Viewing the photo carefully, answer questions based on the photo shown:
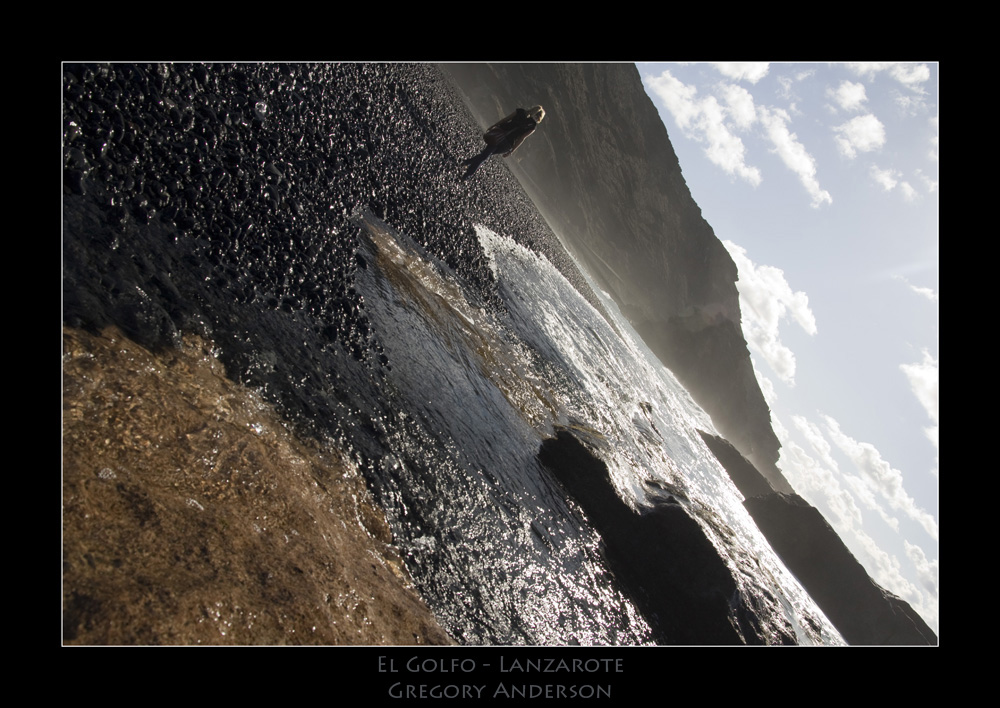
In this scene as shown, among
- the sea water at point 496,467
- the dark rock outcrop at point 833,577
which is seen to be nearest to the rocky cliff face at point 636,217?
the dark rock outcrop at point 833,577

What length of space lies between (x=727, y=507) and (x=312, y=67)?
17082mm

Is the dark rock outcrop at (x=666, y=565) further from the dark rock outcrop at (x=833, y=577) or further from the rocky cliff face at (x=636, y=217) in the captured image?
the rocky cliff face at (x=636, y=217)

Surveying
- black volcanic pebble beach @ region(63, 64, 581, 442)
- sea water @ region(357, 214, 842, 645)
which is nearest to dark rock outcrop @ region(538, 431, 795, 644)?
sea water @ region(357, 214, 842, 645)

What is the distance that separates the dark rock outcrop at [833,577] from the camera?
25078mm

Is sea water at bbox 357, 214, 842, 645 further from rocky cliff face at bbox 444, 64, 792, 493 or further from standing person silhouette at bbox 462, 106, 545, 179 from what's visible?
rocky cliff face at bbox 444, 64, 792, 493

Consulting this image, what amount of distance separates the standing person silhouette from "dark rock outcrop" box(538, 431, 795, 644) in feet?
36.5

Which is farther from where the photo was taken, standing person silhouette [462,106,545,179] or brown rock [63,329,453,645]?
standing person silhouette [462,106,545,179]

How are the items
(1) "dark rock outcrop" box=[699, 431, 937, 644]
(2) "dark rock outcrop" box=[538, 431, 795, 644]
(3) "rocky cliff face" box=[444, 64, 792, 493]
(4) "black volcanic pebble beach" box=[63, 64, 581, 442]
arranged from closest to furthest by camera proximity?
(4) "black volcanic pebble beach" box=[63, 64, 581, 442]
(2) "dark rock outcrop" box=[538, 431, 795, 644]
(1) "dark rock outcrop" box=[699, 431, 937, 644]
(3) "rocky cliff face" box=[444, 64, 792, 493]

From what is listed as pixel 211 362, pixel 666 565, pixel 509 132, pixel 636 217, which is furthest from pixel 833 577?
pixel 636 217

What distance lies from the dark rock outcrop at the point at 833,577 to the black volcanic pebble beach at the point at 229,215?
2691 cm

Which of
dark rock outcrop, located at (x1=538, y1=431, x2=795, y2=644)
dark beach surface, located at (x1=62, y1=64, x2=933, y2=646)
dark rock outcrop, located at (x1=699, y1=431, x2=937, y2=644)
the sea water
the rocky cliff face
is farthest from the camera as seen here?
the rocky cliff face

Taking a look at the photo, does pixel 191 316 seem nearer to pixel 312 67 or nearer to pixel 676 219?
pixel 312 67

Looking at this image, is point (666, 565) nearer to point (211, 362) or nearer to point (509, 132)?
point (211, 362)

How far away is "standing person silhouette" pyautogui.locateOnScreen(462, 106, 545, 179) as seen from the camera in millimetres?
15445
